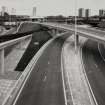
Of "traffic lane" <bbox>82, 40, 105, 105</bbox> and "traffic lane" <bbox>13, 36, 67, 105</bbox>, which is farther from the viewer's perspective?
"traffic lane" <bbox>82, 40, 105, 105</bbox>

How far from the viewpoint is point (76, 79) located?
132ft

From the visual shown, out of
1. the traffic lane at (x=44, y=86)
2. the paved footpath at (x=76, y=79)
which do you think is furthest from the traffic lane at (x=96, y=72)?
the traffic lane at (x=44, y=86)

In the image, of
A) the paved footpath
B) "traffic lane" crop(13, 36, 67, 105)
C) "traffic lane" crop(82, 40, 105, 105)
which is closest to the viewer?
"traffic lane" crop(13, 36, 67, 105)

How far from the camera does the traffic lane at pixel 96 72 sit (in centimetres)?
3278

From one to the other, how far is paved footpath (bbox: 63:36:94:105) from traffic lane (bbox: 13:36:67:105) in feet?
5.99

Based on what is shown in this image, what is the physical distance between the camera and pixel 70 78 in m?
40.7

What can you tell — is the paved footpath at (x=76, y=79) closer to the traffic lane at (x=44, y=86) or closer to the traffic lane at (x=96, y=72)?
the traffic lane at (x=96, y=72)

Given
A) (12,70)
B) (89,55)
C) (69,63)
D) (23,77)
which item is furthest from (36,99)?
(89,55)

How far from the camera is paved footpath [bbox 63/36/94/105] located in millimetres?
30672

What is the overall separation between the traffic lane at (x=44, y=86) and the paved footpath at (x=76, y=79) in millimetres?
1826

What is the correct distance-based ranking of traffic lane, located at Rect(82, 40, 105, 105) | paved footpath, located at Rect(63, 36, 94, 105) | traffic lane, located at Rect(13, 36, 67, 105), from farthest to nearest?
traffic lane, located at Rect(82, 40, 105, 105), paved footpath, located at Rect(63, 36, 94, 105), traffic lane, located at Rect(13, 36, 67, 105)

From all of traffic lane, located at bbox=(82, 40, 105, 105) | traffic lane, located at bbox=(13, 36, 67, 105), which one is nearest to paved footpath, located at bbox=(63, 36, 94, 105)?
traffic lane, located at bbox=(82, 40, 105, 105)

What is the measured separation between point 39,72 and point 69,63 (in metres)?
10.8

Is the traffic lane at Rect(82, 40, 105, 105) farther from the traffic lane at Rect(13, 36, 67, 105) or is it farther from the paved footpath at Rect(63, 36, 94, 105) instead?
the traffic lane at Rect(13, 36, 67, 105)
